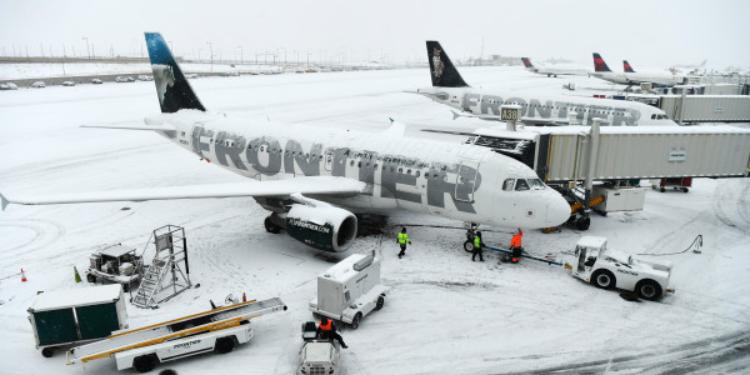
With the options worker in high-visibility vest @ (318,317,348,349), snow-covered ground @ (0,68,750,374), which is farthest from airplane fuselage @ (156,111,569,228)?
worker in high-visibility vest @ (318,317,348,349)

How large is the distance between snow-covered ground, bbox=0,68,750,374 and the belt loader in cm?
44

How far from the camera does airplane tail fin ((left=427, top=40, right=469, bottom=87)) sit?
→ 49375 millimetres

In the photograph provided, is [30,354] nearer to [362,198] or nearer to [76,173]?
[362,198]

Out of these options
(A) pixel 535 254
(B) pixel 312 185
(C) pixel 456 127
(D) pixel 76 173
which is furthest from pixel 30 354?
(C) pixel 456 127

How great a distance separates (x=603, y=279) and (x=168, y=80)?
2541cm

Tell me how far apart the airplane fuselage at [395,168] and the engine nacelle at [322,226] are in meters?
3.05

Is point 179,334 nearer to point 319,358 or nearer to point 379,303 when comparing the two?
point 319,358

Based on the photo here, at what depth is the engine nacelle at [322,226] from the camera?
1800cm

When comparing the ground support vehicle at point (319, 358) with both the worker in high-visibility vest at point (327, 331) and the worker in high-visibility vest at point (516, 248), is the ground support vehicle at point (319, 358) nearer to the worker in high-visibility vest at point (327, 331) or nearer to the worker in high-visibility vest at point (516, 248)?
the worker in high-visibility vest at point (327, 331)

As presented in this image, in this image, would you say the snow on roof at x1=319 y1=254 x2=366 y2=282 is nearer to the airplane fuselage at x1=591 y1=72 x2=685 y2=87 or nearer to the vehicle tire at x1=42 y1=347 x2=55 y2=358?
the vehicle tire at x1=42 y1=347 x2=55 y2=358

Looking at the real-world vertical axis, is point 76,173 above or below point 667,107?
below

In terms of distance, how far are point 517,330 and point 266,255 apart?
10254 millimetres

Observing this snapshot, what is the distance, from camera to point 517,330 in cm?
1459

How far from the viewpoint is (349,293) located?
14617mm
